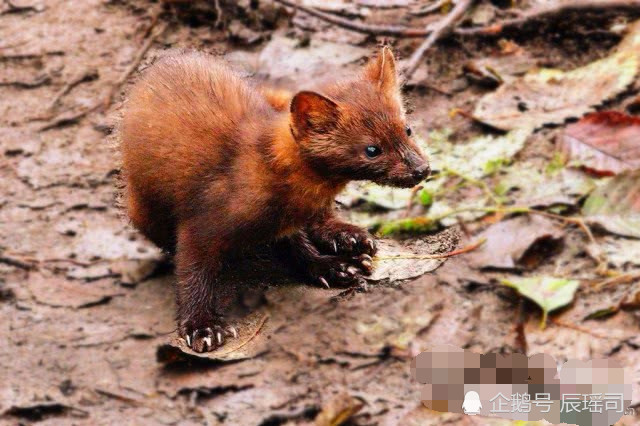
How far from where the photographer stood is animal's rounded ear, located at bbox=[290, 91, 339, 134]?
4.00 m

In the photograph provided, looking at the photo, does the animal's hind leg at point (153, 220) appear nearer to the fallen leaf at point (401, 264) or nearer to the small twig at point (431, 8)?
the fallen leaf at point (401, 264)

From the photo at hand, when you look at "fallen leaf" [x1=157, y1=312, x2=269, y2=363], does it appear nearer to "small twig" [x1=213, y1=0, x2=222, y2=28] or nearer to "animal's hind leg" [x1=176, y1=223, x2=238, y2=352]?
"animal's hind leg" [x1=176, y1=223, x2=238, y2=352]

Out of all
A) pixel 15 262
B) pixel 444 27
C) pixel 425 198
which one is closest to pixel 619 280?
pixel 425 198

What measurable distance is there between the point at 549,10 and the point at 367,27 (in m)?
1.64

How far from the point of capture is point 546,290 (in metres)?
5.16

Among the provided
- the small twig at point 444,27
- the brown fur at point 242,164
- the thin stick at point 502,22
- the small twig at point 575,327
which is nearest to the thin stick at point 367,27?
the thin stick at point 502,22

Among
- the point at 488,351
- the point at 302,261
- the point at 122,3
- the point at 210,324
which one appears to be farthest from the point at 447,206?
the point at 122,3

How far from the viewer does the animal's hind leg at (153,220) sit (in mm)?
4930

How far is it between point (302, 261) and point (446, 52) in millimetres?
3533

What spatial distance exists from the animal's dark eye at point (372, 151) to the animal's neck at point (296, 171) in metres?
0.21

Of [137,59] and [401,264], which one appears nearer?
[401,264]

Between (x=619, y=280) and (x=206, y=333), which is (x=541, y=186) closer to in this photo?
(x=619, y=280)

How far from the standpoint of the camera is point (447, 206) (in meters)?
6.09

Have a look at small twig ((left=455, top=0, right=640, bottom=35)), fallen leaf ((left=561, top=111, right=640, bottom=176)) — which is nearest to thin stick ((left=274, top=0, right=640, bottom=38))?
small twig ((left=455, top=0, right=640, bottom=35))
